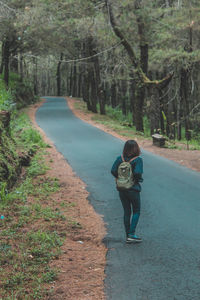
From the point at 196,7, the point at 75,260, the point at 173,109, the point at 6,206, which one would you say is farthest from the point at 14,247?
the point at 173,109

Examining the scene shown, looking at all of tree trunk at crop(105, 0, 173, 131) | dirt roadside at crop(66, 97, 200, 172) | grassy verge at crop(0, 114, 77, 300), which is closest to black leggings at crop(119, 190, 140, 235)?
grassy verge at crop(0, 114, 77, 300)

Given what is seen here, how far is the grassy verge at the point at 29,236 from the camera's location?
14.5ft

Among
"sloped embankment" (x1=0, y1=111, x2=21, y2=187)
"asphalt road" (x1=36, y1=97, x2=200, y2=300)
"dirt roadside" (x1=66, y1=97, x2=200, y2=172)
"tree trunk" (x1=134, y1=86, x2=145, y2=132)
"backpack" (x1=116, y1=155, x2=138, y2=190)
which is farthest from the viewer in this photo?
"tree trunk" (x1=134, y1=86, x2=145, y2=132)

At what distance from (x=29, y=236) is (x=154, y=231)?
2.19m

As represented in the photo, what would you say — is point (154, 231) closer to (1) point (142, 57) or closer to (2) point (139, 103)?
(2) point (139, 103)

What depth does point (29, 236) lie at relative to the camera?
5.89 m

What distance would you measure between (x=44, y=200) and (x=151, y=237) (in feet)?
10.4

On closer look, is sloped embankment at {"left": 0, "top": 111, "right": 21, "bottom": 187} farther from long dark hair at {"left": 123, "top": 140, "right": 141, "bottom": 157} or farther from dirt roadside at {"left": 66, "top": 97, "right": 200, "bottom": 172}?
dirt roadside at {"left": 66, "top": 97, "right": 200, "bottom": 172}

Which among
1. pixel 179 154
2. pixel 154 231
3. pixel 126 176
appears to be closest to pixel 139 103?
pixel 179 154

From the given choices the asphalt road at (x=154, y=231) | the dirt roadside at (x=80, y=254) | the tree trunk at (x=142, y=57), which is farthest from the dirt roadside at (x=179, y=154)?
the dirt roadside at (x=80, y=254)

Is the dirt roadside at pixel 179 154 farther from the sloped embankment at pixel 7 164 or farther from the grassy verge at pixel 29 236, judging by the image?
the sloped embankment at pixel 7 164

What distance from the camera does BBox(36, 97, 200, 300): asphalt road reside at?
170 inches

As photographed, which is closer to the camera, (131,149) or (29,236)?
(131,149)

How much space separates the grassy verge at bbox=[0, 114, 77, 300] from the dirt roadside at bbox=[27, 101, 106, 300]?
0.15 metres
